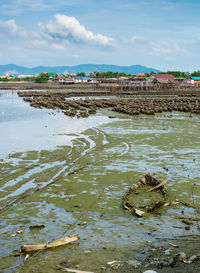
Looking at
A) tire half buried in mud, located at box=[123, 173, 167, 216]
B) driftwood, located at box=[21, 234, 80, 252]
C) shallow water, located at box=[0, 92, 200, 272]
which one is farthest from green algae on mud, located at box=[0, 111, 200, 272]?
tire half buried in mud, located at box=[123, 173, 167, 216]

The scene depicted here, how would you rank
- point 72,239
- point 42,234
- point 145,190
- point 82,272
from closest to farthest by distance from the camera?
point 82,272 < point 72,239 < point 42,234 < point 145,190

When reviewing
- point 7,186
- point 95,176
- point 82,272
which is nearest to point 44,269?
point 82,272

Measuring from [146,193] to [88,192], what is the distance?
2.16 metres

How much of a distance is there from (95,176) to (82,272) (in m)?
7.47

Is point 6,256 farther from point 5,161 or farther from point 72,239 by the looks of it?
→ point 5,161

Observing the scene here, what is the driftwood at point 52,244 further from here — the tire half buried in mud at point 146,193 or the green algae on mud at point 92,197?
the tire half buried in mud at point 146,193

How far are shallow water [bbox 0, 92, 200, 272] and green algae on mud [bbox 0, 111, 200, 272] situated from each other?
22 mm

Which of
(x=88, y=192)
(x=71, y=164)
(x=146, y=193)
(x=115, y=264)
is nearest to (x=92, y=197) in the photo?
(x=88, y=192)

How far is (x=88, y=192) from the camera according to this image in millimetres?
11500

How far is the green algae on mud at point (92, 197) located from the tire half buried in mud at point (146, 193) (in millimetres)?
246

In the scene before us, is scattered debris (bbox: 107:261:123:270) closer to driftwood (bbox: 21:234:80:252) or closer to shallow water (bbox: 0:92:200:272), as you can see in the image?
shallow water (bbox: 0:92:200:272)

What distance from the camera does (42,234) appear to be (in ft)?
26.7

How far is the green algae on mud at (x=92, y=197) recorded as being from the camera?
24.2 ft

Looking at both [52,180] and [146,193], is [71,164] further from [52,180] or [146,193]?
[146,193]
